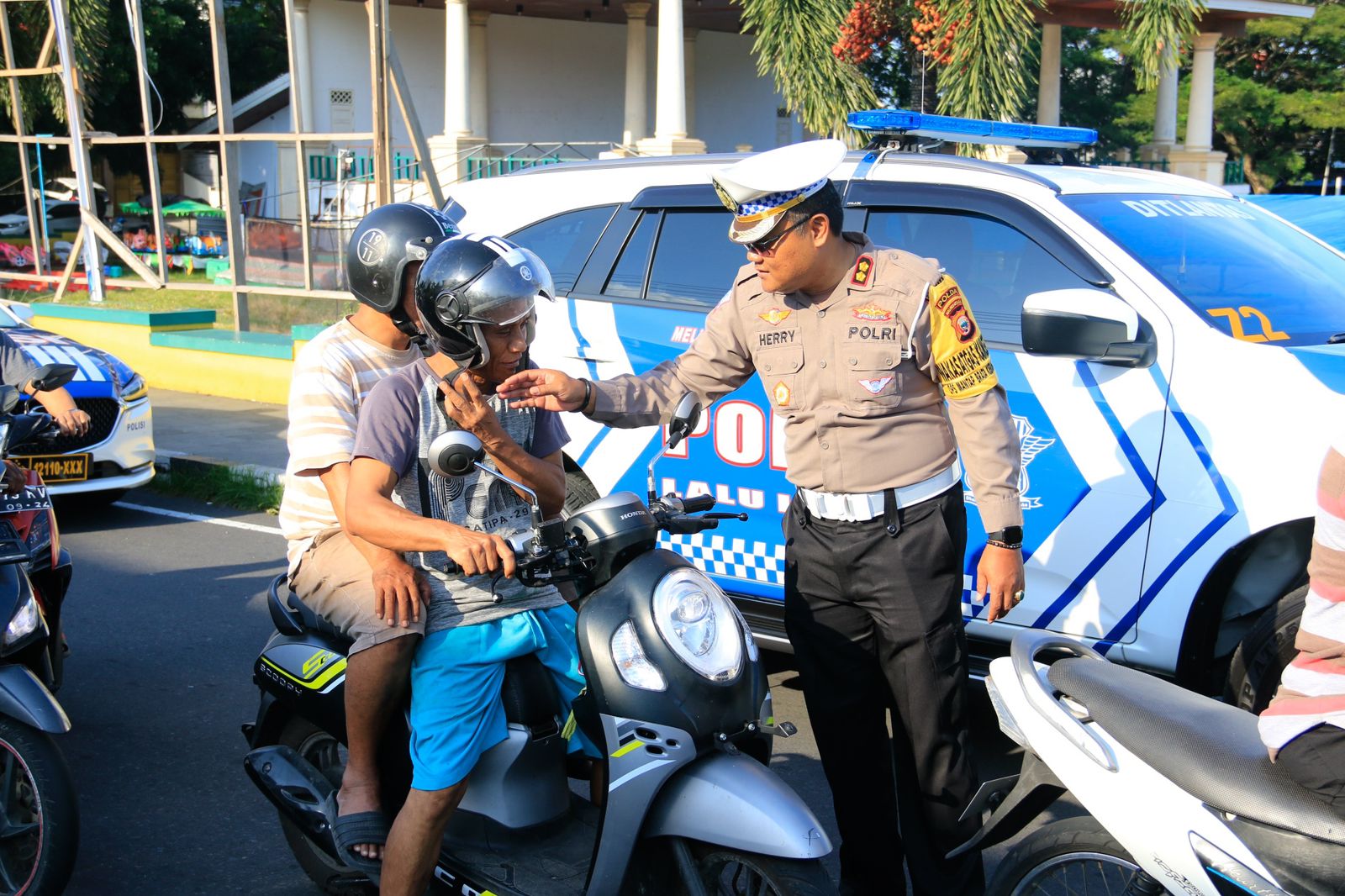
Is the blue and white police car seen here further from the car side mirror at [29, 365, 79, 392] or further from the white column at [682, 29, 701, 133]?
the white column at [682, 29, 701, 133]

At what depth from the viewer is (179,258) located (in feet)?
72.7

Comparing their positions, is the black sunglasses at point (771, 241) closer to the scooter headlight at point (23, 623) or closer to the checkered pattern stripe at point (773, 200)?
the checkered pattern stripe at point (773, 200)

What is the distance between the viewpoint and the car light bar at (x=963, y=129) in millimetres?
4684

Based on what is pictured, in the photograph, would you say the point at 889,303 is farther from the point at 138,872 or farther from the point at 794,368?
the point at 138,872

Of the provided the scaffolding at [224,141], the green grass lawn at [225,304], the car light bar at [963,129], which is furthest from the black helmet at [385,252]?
the green grass lawn at [225,304]

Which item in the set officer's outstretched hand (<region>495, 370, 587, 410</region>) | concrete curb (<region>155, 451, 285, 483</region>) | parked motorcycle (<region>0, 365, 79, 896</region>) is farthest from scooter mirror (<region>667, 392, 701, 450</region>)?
concrete curb (<region>155, 451, 285, 483</region>)

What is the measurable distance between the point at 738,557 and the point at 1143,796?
2399mm

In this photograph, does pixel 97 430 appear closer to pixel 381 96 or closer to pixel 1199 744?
pixel 381 96

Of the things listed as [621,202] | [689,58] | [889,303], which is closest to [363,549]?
[889,303]

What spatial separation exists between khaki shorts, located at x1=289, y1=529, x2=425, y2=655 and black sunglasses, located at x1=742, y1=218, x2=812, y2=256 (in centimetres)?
112

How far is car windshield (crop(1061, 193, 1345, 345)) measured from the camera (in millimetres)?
4090

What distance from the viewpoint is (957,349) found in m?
2.99

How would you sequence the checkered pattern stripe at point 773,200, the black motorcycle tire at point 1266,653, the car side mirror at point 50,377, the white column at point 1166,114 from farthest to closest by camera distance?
1. the white column at point 1166,114
2. the car side mirror at point 50,377
3. the black motorcycle tire at point 1266,653
4. the checkered pattern stripe at point 773,200

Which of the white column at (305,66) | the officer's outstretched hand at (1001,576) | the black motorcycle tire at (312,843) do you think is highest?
the white column at (305,66)
